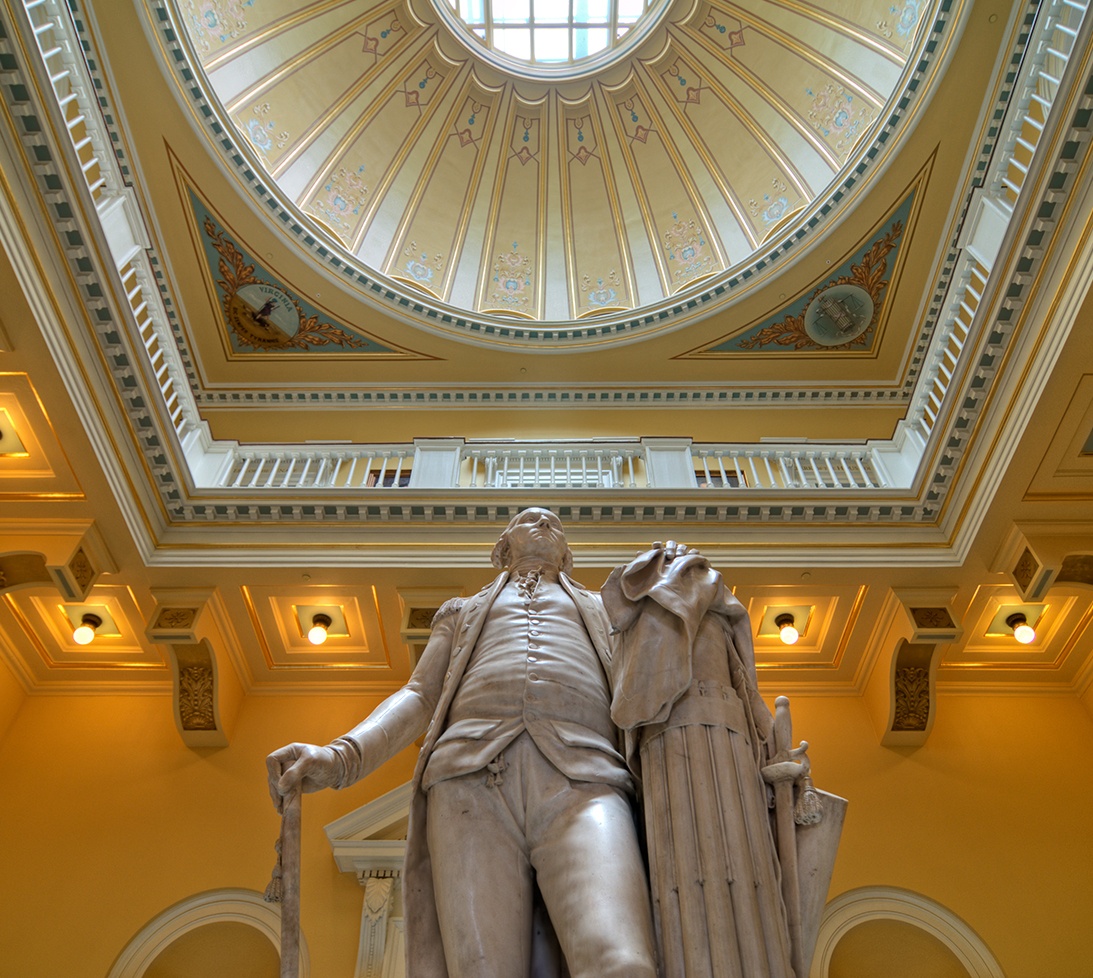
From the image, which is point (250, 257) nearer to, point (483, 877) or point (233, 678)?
point (233, 678)

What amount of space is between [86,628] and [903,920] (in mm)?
7382

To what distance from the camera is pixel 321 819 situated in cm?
745

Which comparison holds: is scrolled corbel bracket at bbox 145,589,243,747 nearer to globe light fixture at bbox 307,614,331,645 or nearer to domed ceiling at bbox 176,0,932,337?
globe light fixture at bbox 307,614,331,645

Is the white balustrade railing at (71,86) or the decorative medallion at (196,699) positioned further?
the decorative medallion at (196,699)

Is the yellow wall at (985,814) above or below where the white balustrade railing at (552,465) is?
below

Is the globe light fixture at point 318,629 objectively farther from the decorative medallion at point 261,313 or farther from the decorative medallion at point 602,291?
the decorative medallion at point 602,291

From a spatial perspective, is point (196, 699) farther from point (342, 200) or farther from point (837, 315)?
point (837, 315)

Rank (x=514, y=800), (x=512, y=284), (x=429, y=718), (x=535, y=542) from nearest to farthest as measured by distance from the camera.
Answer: (x=514, y=800) < (x=429, y=718) < (x=535, y=542) < (x=512, y=284)

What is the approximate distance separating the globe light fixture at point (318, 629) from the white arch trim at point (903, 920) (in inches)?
192

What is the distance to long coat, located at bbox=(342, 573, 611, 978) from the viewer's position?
7.59ft

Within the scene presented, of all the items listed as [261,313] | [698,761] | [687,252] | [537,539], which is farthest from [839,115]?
[698,761]

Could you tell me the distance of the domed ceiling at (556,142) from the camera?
12.2 m

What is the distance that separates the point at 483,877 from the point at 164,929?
6.08 metres

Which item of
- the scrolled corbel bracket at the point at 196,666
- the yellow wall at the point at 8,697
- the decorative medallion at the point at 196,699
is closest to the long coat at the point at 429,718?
the scrolled corbel bracket at the point at 196,666
